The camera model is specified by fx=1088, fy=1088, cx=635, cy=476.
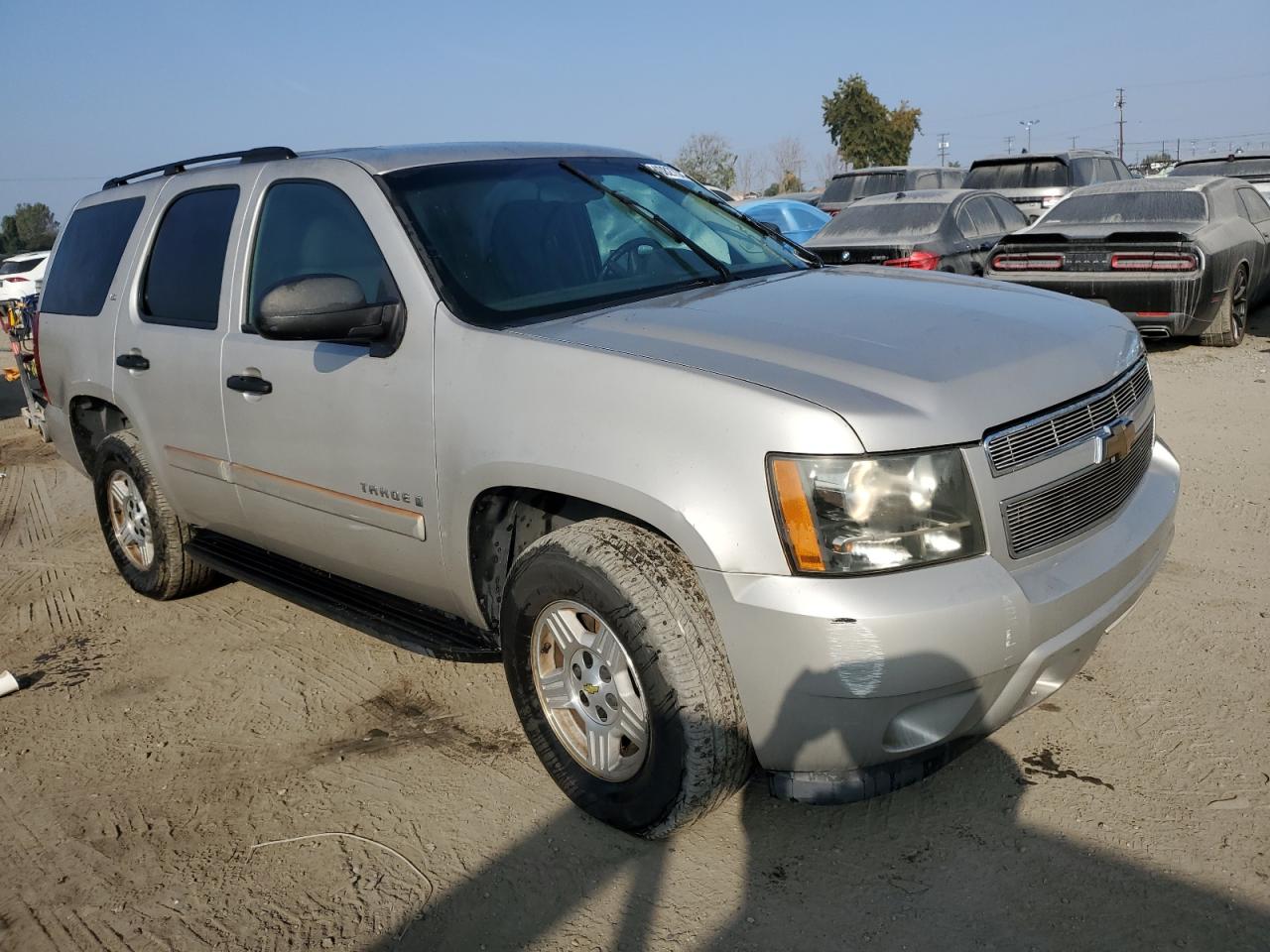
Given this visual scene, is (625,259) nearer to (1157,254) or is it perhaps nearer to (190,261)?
(190,261)

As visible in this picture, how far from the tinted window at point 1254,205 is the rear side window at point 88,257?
10.0m

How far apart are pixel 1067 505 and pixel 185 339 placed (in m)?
3.19

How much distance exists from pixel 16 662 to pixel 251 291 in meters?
2.02

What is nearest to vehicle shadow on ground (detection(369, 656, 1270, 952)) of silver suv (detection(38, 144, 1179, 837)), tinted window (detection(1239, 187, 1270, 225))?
silver suv (detection(38, 144, 1179, 837))

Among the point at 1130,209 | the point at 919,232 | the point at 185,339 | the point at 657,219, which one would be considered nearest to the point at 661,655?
the point at 657,219

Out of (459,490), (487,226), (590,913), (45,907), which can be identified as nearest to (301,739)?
(45,907)

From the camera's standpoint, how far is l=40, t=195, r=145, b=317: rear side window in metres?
4.79

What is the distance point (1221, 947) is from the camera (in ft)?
7.88

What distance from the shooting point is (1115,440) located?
2881mm

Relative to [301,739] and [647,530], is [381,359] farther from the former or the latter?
[301,739]

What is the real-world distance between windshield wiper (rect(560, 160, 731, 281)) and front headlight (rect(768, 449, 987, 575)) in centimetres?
138

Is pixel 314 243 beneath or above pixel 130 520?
above

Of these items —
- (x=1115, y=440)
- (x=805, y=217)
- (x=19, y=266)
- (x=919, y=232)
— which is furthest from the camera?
(x=19, y=266)

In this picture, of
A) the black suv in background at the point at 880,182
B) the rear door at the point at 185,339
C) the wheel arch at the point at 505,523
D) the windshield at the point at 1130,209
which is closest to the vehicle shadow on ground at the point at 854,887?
the wheel arch at the point at 505,523
